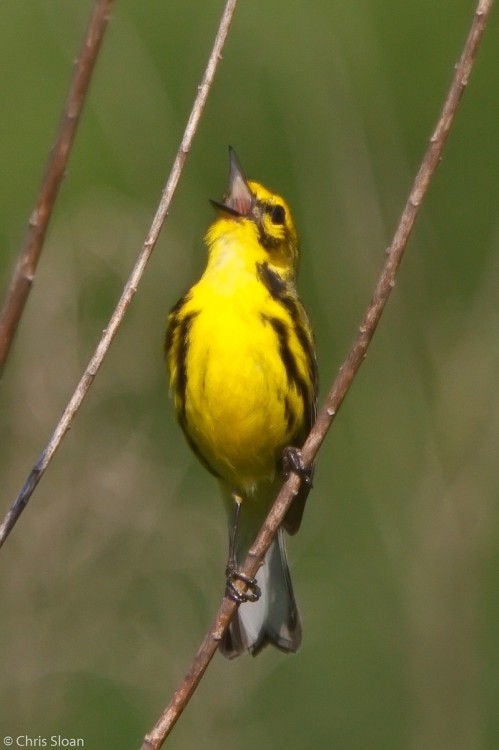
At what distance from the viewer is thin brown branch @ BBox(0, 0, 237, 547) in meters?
3.33

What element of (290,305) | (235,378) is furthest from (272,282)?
(235,378)

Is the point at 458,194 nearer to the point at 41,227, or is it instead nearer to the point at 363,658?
the point at 363,658

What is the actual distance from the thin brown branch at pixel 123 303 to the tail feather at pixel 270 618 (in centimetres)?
231

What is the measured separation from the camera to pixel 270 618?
575cm

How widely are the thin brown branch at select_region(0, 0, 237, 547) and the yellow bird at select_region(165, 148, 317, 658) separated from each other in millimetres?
1600

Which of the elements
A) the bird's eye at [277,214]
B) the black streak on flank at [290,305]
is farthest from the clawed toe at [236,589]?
the bird's eye at [277,214]

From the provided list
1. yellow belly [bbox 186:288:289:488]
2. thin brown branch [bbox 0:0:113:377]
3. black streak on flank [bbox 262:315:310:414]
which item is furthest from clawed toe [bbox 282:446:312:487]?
thin brown branch [bbox 0:0:113:377]

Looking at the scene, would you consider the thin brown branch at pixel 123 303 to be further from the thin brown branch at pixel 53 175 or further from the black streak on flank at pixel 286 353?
the black streak on flank at pixel 286 353

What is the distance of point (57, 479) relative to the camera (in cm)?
570

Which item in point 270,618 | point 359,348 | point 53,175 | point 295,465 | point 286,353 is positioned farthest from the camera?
point 270,618

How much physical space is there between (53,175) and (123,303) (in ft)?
2.59

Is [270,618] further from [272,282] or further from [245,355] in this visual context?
[272,282]

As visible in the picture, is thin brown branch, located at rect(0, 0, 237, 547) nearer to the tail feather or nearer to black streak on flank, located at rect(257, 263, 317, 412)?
black streak on flank, located at rect(257, 263, 317, 412)

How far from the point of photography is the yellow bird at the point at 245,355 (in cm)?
510
